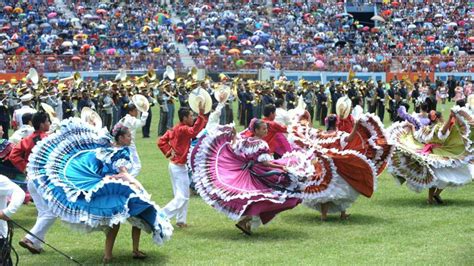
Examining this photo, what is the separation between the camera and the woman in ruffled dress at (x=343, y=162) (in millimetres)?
11781

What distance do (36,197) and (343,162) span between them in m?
4.09

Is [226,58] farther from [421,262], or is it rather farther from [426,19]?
[421,262]

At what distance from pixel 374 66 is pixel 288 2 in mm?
16358

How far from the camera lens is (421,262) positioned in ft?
30.8

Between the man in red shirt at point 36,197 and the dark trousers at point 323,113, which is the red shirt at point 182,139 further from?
the dark trousers at point 323,113

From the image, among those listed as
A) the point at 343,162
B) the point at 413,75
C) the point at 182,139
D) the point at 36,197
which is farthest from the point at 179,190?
the point at 413,75

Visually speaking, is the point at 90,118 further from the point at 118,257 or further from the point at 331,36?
the point at 331,36

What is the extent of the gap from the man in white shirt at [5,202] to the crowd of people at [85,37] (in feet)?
99.4

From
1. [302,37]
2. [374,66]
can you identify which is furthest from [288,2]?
[374,66]

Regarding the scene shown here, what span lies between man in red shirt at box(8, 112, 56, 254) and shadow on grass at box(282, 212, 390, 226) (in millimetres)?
3520

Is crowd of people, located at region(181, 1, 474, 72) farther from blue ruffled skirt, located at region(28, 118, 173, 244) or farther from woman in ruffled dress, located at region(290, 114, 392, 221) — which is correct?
blue ruffled skirt, located at region(28, 118, 173, 244)

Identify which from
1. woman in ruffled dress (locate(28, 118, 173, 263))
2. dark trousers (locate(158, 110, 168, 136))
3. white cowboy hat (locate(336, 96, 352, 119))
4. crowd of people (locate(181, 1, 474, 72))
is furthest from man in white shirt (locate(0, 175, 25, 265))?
crowd of people (locate(181, 1, 474, 72))

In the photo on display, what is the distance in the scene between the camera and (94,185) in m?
8.98

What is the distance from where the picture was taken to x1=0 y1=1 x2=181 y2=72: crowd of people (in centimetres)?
3919
